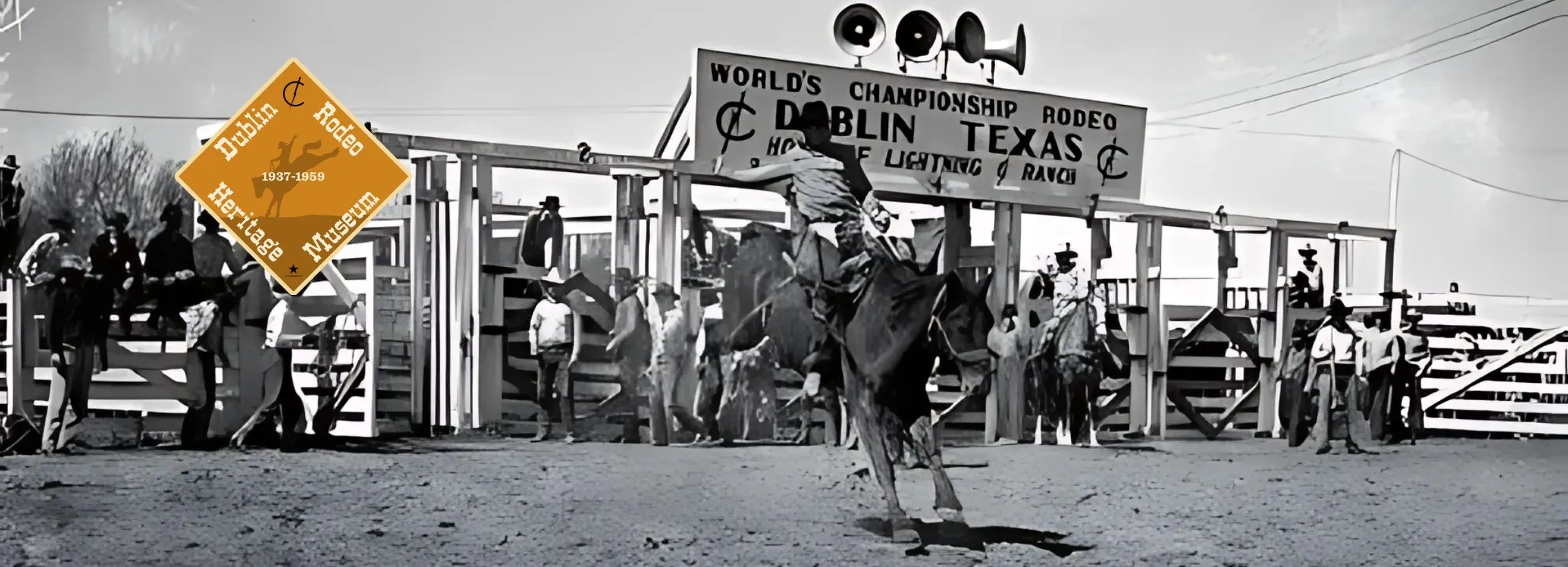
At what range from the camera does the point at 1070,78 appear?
6043mm

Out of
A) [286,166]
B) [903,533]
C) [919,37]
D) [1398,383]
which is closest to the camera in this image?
[286,166]

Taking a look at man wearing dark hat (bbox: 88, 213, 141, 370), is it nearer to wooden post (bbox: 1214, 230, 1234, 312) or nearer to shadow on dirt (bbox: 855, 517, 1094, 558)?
shadow on dirt (bbox: 855, 517, 1094, 558)

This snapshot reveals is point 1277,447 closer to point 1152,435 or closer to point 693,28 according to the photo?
point 1152,435

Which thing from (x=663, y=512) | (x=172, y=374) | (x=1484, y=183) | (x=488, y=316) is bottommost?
(x=663, y=512)

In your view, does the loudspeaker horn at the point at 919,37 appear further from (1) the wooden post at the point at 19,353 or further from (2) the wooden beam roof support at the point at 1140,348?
(1) the wooden post at the point at 19,353

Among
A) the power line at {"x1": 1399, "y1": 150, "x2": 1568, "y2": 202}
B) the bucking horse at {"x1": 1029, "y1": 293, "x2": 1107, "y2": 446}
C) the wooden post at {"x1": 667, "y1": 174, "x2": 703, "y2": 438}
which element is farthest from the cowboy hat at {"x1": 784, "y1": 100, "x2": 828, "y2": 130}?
the power line at {"x1": 1399, "y1": 150, "x2": 1568, "y2": 202}

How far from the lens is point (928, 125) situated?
591 cm

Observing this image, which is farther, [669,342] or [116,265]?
[669,342]

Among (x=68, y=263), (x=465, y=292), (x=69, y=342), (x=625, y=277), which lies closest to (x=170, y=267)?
(x=68, y=263)

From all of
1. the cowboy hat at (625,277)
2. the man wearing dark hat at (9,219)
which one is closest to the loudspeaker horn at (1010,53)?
the cowboy hat at (625,277)

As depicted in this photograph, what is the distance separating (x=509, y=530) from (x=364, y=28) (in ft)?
6.00

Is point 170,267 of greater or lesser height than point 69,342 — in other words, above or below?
above

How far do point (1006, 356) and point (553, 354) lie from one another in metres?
2.04

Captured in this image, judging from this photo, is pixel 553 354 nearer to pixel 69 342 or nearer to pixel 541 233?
pixel 541 233
